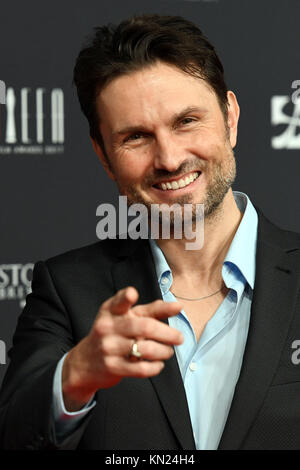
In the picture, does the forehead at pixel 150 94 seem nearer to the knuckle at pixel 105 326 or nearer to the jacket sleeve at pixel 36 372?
the jacket sleeve at pixel 36 372

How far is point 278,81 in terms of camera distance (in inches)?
93.5

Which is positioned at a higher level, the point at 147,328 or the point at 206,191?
the point at 206,191

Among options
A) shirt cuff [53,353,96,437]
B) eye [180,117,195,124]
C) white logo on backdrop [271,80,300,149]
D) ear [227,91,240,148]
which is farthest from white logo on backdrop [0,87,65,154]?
shirt cuff [53,353,96,437]

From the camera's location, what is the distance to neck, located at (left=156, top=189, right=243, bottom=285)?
1577mm

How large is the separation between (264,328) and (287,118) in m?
1.11

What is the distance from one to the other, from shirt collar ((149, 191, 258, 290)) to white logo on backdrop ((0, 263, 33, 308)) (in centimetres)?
82

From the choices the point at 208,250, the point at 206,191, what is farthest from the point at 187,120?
the point at 208,250

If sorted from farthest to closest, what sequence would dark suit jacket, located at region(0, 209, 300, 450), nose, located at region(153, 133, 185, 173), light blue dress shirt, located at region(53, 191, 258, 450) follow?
nose, located at region(153, 133, 185, 173) < light blue dress shirt, located at region(53, 191, 258, 450) < dark suit jacket, located at region(0, 209, 300, 450)

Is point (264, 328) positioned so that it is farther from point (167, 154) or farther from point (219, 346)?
point (167, 154)

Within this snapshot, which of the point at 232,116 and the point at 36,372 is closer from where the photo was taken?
the point at 36,372

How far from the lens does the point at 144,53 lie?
1519 millimetres

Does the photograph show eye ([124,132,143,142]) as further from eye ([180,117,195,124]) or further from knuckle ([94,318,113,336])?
knuckle ([94,318,113,336])

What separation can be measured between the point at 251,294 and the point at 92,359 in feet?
1.62
